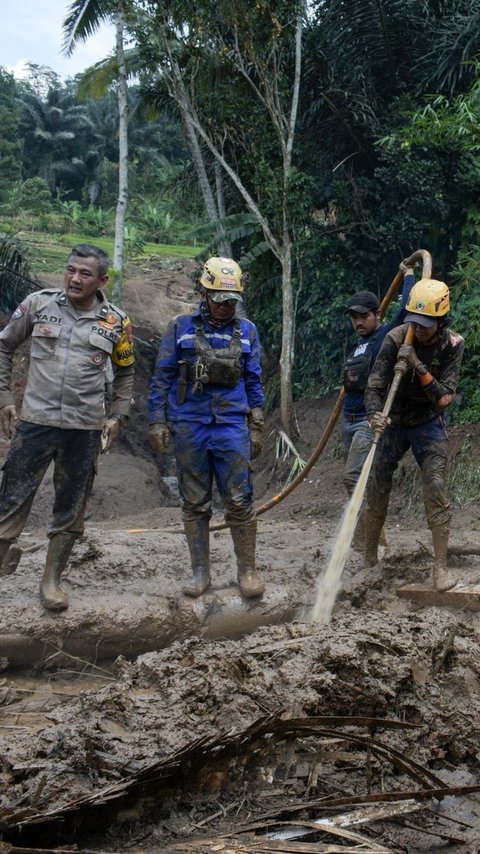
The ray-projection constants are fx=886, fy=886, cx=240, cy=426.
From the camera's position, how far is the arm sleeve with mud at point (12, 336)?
5398 mm

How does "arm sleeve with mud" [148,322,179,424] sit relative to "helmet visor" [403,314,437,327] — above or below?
below

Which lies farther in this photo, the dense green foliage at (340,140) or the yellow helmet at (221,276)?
the dense green foliage at (340,140)

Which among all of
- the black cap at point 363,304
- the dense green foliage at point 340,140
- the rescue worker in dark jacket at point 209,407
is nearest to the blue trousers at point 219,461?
the rescue worker in dark jacket at point 209,407

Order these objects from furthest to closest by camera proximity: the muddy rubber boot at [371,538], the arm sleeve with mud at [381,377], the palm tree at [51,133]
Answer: the palm tree at [51,133] < the muddy rubber boot at [371,538] < the arm sleeve with mud at [381,377]

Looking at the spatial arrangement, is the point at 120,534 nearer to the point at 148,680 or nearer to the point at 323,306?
the point at 148,680

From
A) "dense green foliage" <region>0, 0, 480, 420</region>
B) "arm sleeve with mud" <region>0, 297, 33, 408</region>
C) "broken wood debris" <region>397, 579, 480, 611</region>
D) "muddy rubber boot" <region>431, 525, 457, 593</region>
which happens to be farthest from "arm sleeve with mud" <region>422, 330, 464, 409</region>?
"dense green foliage" <region>0, 0, 480, 420</region>

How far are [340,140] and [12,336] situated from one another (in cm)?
994

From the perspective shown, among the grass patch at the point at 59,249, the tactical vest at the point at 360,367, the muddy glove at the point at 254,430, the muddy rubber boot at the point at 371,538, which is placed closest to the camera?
the muddy glove at the point at 254,430

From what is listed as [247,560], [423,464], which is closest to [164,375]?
[247,560]

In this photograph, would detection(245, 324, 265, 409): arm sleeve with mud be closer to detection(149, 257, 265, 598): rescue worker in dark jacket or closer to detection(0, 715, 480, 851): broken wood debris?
detection(149, 257, 265, 598): rescue worker in dark jacket

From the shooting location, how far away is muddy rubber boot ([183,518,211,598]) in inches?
235

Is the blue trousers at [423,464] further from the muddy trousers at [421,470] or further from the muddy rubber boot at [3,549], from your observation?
the muddy rubber boot at [3,549]

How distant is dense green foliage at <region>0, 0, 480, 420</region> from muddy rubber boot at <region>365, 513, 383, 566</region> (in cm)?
459

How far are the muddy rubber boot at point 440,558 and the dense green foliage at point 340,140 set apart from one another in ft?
16.0
